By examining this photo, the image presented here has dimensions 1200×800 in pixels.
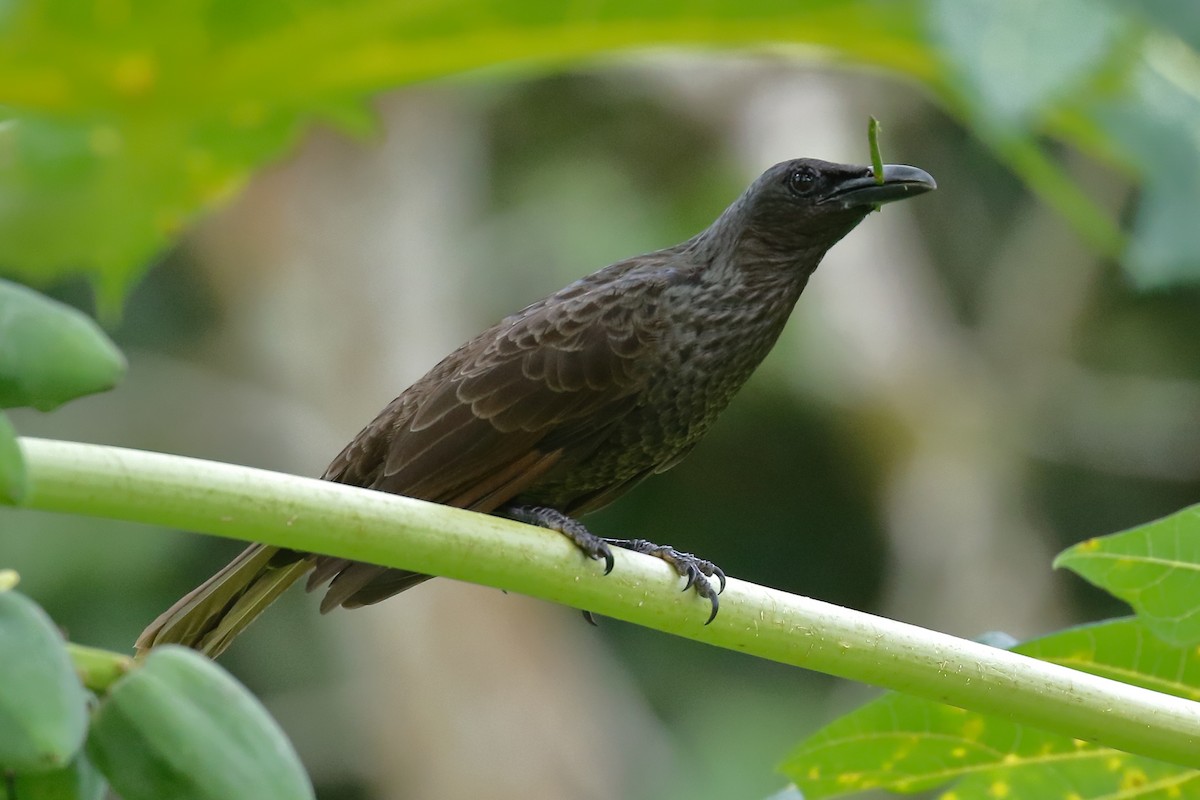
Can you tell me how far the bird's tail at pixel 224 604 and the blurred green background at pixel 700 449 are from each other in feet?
13.0

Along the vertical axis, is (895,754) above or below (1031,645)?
below

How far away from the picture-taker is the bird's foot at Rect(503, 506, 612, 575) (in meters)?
2.14

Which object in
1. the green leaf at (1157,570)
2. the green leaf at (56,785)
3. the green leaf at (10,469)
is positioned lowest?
the green leaf at (56,785)

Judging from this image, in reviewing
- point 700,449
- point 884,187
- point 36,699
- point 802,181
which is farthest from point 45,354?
point 700,449

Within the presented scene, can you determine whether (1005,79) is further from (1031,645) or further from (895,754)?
(895,754)

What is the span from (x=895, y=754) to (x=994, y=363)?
5.88m

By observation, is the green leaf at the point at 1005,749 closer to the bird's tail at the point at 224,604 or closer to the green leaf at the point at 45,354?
the bird's tail at the point at 224,604

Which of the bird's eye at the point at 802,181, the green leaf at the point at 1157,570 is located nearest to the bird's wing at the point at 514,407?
the bird's eye at the point at 802,181

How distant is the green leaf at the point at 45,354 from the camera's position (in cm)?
106

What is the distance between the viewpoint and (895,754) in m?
2.03

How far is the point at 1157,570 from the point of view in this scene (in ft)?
6.08

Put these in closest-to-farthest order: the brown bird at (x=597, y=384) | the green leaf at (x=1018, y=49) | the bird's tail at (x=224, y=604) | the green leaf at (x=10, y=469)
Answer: the green leaf at (x=10, y=469) → the green leaf at (x=1018, y=49) → the bird's tail at (x=224, y=604) → the brown bird at (x=597, y=384)

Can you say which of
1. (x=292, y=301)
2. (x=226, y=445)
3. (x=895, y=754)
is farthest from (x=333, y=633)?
(x=895, y=754)

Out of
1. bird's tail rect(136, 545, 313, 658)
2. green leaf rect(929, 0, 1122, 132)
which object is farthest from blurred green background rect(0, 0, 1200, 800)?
green leaf rect(929, 0, 1122, 132)
